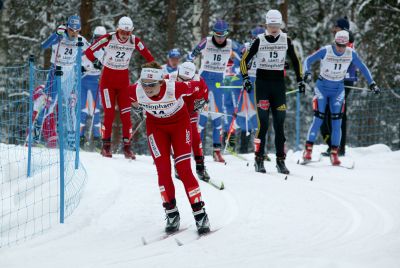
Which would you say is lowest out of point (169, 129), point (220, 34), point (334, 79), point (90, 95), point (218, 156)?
point (218, 156)

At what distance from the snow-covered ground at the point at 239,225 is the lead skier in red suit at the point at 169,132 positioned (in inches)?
11.3

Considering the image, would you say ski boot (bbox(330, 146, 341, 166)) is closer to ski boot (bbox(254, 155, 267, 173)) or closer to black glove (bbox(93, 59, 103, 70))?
ski boot (bbox(254, 155, 267, 173))

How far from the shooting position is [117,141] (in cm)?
2130

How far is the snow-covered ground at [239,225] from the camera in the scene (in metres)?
5.76

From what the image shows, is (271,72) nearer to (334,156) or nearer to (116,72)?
(334,156)

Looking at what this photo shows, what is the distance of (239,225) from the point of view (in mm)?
7004

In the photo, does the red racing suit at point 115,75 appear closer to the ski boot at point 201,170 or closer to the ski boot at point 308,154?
the ski boot at point 201,170

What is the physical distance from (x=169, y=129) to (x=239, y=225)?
A: 50.1 inches

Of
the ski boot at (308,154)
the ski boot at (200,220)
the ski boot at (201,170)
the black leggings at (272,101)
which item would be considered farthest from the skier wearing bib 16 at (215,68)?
the ski boot at (200,220)

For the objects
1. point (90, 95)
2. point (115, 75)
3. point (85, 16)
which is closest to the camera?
point (115, 75)

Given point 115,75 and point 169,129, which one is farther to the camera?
point 115,75

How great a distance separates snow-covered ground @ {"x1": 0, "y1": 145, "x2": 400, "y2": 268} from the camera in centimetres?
576

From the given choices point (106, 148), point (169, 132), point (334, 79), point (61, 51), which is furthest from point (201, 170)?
point (61, 51)

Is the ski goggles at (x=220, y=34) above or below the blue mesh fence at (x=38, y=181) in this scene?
above
